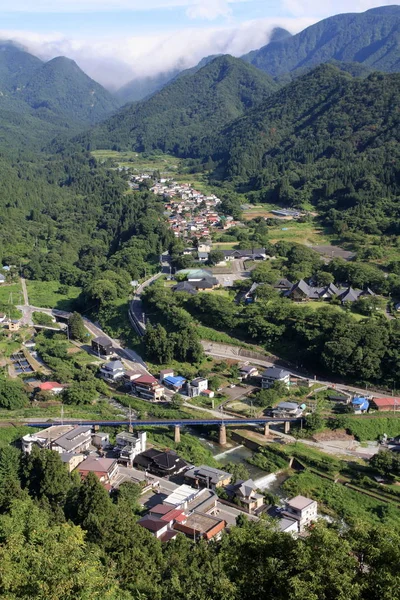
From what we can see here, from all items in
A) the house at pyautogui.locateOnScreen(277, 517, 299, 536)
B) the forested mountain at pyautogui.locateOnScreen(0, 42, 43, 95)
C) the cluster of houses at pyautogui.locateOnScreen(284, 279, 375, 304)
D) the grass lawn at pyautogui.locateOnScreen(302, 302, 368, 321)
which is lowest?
the house at pyautogui.locateOnScreen(277, 517, 299, 536)

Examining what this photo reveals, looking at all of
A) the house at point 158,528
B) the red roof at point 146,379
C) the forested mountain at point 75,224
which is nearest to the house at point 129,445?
the red roof at point 146,379

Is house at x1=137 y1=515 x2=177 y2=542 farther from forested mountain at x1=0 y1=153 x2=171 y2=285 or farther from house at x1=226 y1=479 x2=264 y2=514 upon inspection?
forested mountain at x1=0 y1=153 x2=171 y2=285

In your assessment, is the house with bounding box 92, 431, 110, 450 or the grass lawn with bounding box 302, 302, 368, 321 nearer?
the house with bounding box 92, 431, 110, 450

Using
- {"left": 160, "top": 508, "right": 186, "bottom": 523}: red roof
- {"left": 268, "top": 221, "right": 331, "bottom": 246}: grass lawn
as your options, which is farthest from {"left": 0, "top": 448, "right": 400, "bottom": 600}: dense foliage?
{"left": 268, "top": 221, "right": 331, "bottom": 246}: grass lawn

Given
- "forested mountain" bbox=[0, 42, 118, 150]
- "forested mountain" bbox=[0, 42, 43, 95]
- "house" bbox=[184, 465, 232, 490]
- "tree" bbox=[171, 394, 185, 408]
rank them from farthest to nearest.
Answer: "forested mountain" bbox=[0, 42, 43, 95], "forested mountain" bbox=[0, 42, 118, 150], "tree" bbox=[171, 394, 185, 408], "house" bbox=[184, 465, 232, 490]

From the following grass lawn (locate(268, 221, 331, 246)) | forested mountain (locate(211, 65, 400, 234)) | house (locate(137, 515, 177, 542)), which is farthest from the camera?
forested mountain (locate(211, 65, 400, 234))

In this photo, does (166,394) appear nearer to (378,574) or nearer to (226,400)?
(226,400)

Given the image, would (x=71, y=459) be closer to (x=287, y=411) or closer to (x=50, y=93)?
(x=287, y=411)
